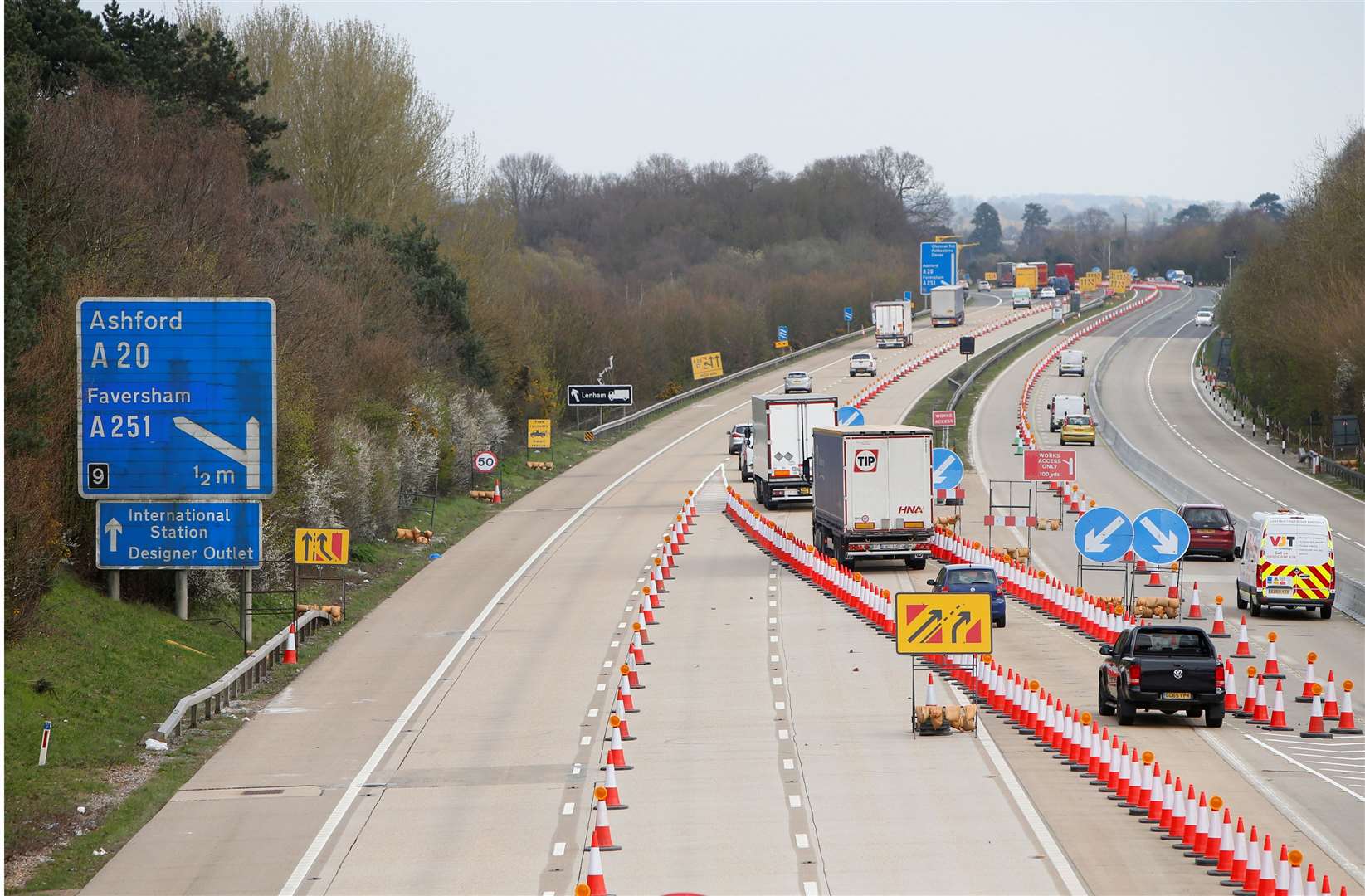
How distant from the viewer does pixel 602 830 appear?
1677cm

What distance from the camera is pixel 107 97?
48.0 meters

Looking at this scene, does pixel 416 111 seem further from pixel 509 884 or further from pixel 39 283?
pixel 509 884

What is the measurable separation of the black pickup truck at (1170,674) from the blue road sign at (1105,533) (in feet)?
21.6

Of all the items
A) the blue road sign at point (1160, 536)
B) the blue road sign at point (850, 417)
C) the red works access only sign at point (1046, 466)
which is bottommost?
the blue road sign at point (1160, 536)

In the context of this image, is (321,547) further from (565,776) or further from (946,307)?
(946,307)

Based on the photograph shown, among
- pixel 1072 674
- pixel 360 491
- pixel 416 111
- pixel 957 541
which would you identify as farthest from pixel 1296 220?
pixel 1072 674

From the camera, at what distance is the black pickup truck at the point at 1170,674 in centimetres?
2352

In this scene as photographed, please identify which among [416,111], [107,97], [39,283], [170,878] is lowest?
[170,878]

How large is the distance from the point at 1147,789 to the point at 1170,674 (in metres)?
5.28

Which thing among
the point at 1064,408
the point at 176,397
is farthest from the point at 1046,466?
the point at 1064,408

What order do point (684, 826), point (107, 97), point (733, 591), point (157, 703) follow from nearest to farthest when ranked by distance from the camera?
point (684, 826) → point (157, 703) → point (733, 591) → point (107, 97)

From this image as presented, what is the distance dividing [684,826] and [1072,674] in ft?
39.1

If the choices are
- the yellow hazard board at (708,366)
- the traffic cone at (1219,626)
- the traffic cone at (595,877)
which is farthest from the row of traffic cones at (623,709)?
the yellow hazard board at (708,366)

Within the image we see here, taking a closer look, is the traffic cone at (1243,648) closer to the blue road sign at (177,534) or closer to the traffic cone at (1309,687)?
the traffic cone at (1309,687)
